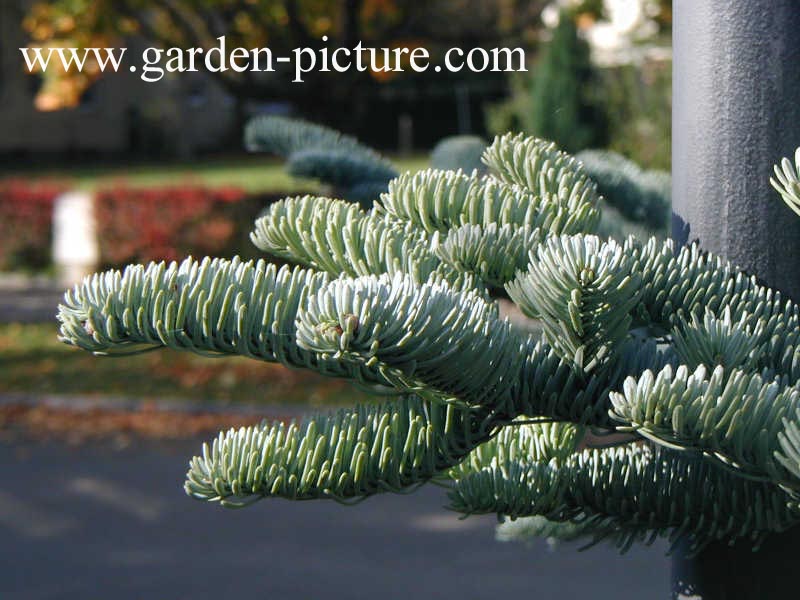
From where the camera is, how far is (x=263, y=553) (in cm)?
650

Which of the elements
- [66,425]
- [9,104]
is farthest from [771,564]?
[9,104]

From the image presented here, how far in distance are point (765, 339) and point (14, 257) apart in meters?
14.7

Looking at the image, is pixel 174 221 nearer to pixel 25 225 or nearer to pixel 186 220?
pixel 186 220

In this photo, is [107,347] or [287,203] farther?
[287,203]

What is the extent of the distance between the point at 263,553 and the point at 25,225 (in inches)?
370

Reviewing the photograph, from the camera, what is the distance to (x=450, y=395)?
101 cm

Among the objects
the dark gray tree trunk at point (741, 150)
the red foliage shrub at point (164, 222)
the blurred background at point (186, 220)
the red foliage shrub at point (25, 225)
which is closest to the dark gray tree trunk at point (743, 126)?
the dark gray tree trunk at point (741, 150)

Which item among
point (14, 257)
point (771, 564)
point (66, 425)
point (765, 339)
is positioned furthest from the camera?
point (14, 257)

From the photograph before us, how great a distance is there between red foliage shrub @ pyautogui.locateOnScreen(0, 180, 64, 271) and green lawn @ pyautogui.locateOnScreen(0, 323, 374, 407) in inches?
127

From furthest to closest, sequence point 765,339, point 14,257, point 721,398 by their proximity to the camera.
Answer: point 14,257 < point 765,339 < point 721,398

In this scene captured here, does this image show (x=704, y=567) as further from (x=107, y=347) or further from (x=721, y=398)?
(x=107, y=347)

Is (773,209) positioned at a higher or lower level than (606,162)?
Answer: lower

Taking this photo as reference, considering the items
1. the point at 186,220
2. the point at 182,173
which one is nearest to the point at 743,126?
the point at 186,220

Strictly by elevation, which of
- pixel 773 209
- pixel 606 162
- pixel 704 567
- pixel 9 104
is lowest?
pixel 704 567
